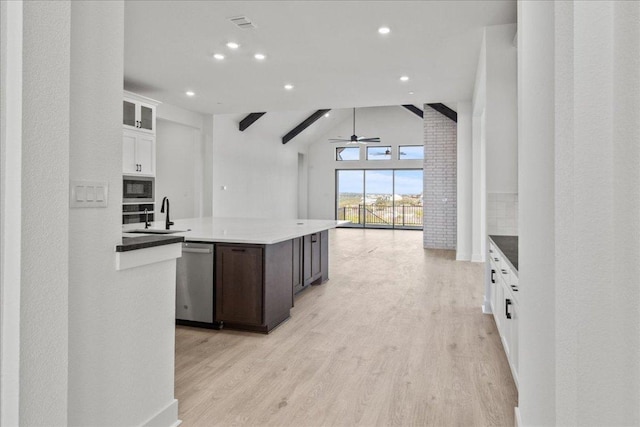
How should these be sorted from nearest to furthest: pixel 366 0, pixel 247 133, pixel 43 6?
pixel 43 6 < pixel 366 0 < pixel 247 133

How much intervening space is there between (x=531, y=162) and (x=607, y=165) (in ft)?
2.99

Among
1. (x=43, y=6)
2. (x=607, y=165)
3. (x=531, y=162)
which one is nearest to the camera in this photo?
(x=607, y=165)

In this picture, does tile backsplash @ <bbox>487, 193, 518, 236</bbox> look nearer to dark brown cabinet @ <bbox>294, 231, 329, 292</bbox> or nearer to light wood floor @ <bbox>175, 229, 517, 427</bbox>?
light wood floor @ <bbox>175, 229, 517, 427</bbox>

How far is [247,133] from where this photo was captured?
34.5 feet

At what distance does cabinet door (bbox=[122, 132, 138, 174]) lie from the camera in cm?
625

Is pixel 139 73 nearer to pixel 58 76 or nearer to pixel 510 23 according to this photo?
pixel 510 23

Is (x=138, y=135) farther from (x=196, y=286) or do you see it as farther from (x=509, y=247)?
(x=509, y=247)

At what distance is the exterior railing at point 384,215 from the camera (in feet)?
45.9

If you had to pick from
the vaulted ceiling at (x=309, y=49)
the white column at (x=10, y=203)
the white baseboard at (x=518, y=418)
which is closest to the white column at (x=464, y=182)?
the vaulted ceiling at (x=309, y=49)

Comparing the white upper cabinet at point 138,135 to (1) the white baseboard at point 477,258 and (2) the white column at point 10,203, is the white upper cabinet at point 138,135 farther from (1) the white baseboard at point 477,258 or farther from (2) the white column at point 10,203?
(1) the white baseboard at point 477,258

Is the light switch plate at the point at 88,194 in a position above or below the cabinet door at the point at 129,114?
below

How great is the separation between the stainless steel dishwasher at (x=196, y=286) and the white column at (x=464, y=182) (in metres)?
5.26

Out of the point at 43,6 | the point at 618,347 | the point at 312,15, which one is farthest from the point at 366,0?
the point at 618,347

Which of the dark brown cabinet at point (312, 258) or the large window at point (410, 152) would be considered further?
the large window at point (410, 152)
